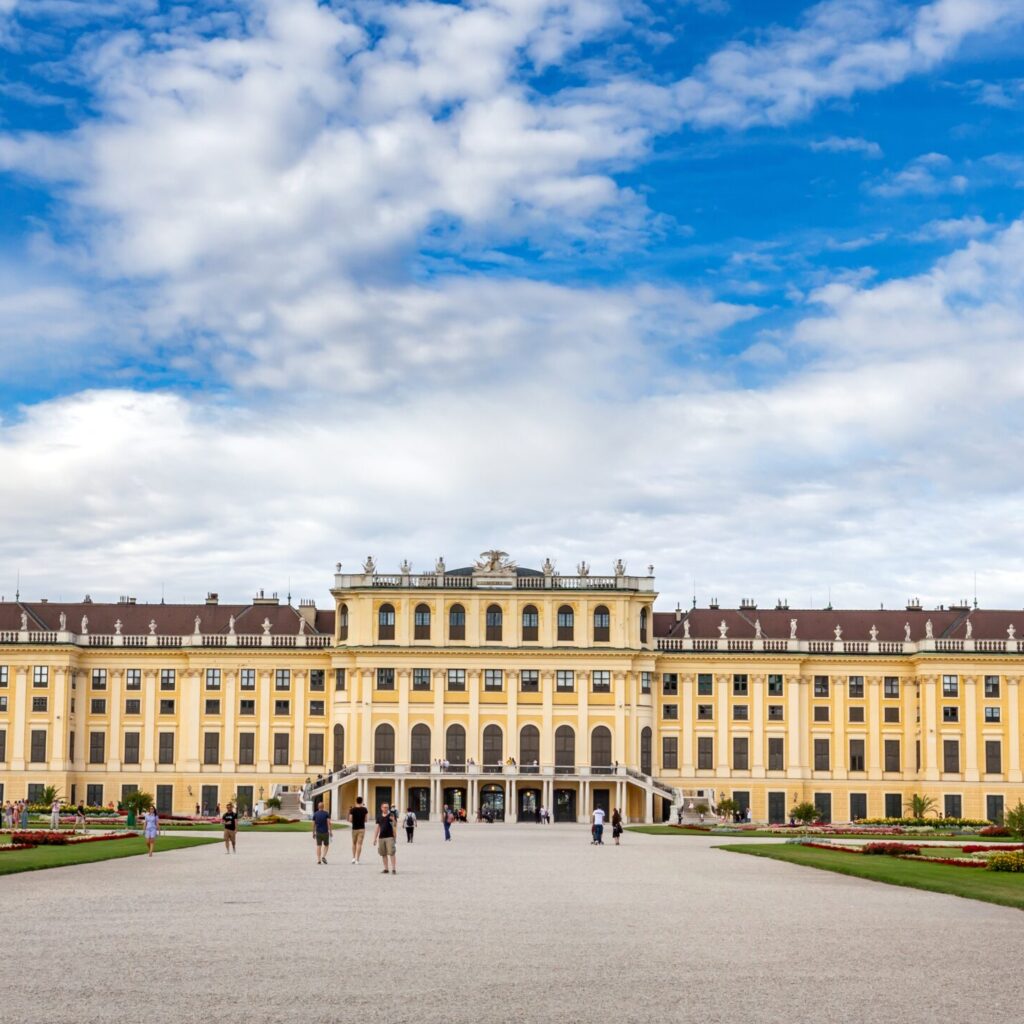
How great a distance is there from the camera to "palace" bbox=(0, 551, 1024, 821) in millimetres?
100625

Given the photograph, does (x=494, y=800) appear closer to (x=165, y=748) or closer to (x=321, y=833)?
(x=165, y=748)

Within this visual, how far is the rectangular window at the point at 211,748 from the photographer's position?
103438mm

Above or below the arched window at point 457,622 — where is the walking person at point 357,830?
below

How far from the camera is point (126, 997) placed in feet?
56.2

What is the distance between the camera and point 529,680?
102 meters

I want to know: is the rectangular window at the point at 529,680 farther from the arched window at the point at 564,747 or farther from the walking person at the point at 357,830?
the walking person at the point at 357,830

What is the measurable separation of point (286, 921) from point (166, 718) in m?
81.6

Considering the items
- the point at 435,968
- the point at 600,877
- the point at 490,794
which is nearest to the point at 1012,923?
the point at 435,968

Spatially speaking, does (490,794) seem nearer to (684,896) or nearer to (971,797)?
(971,797)

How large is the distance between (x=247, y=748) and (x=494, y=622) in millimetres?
18931

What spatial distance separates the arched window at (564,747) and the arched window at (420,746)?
8.54 m

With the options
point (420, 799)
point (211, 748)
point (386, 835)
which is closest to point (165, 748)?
point (211, 748)

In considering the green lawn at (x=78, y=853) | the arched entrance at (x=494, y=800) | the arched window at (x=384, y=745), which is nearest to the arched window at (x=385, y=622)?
the arched window at (x=384, y=745)

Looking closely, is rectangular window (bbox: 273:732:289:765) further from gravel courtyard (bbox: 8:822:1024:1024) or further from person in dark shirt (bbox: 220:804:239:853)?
gravel courtyard (bbox: 8:822:1024:1024)
